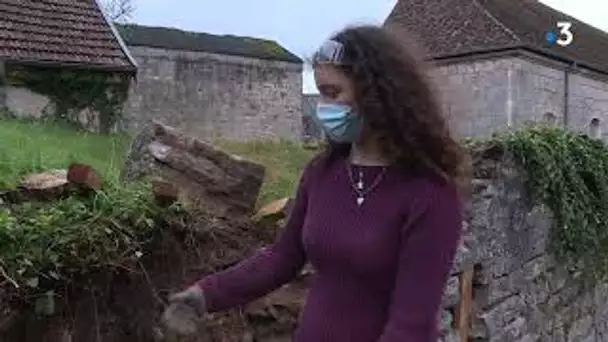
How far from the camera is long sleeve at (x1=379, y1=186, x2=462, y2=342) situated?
82.4 inches

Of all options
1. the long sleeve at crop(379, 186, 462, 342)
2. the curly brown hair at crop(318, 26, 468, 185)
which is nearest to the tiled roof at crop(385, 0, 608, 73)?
the curly brown hair at crop(318, 26, 468, 185)

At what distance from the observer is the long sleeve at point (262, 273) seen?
2.48m

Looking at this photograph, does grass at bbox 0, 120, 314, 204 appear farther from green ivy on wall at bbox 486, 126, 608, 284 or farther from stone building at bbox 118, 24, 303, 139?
stone building at bbox 118, 24, 303, 139

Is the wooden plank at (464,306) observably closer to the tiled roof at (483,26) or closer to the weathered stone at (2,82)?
the weathered stone at (2,82)

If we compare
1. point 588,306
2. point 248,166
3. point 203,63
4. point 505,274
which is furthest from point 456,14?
point 248,166

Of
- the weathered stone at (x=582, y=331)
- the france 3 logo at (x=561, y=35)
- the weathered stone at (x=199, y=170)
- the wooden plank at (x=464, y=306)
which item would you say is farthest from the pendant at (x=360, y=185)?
the france 3 logo at (x=561, y=35)

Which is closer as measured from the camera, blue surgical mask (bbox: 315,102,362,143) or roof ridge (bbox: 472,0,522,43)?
blue surgical mask (bbox: 315,102,362,143)

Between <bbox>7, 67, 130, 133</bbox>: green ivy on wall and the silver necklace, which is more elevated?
the silver necklace

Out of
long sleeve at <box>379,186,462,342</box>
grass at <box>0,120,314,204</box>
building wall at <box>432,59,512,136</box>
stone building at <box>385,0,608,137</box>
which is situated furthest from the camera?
stone building at <box>385,0,608,137</box>

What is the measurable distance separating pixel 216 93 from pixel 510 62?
6.36m

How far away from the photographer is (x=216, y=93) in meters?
18.2

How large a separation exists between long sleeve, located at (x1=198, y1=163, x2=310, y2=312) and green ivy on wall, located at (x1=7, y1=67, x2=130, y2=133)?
10.6 m

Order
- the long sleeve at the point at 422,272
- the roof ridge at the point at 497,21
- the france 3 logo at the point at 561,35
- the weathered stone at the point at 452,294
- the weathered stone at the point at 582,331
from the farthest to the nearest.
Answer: the france 3 logo at the point at 561,35 < the roof ridge at the point at 497,21 < the weathered stone at the point at 582,331 < the weathered stone at the point at 452,294 < the long sleeve at the point at 422,272

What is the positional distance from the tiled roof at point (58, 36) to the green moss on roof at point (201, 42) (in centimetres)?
243
